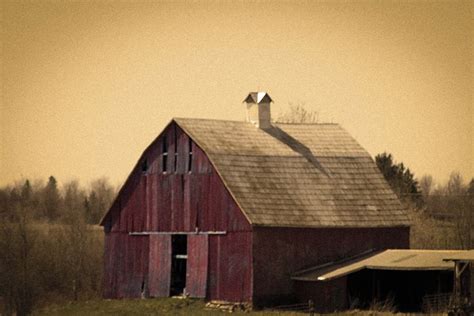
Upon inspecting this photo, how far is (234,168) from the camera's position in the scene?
5738 centimetres

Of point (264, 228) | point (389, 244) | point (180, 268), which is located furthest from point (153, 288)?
point (389, 244)

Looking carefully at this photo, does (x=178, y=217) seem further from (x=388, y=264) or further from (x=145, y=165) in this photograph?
(x=388, y=264)

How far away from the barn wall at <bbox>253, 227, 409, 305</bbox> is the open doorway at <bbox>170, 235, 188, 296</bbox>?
3.72m

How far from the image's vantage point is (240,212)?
5606cm

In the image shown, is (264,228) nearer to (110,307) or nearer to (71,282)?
(110,307)

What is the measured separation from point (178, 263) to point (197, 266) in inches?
77.4

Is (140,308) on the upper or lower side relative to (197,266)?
lower

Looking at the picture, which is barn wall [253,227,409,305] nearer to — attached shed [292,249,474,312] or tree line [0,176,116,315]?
attached shed [292,249,474,312]

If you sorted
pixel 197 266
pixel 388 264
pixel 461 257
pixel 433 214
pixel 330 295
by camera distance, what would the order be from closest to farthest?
pixel 461 257, pixel 388 264, pixel 330 295, pixel 197 266, pixel 433 214

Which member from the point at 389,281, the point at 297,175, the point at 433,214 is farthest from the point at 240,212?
the point at 433,214

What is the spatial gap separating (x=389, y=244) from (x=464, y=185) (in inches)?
1816

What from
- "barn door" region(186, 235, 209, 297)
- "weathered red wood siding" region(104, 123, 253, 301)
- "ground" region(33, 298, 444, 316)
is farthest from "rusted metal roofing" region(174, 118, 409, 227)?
"ground" region(33, 298, 444, 316)

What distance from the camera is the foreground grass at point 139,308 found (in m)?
55.1

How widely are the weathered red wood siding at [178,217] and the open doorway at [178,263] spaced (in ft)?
2.25
